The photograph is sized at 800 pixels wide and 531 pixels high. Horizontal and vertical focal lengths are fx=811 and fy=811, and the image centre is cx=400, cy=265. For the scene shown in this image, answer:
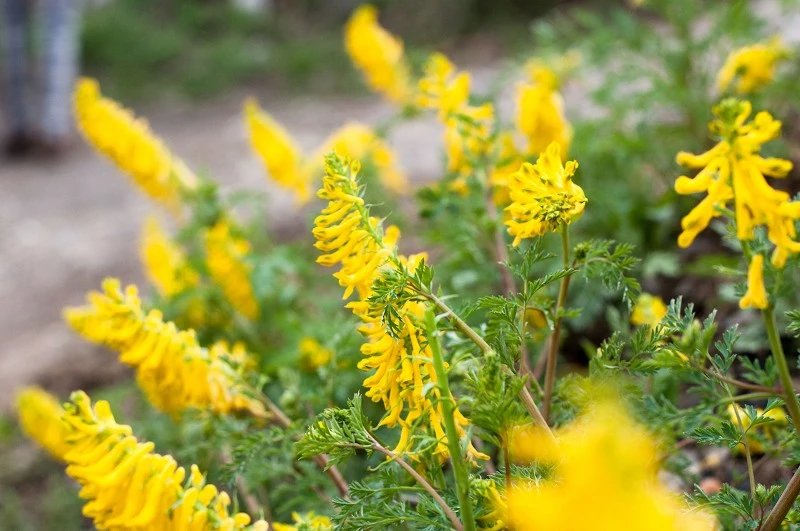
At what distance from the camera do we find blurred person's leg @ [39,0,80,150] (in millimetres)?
7293

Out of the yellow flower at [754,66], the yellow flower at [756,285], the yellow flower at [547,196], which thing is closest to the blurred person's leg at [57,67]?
the yellow flower at [754,66]

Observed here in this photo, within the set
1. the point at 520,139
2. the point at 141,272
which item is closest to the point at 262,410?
the point at 520,139

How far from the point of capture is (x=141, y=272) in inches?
194

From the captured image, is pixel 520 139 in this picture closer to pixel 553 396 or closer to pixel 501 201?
pixel 501 201

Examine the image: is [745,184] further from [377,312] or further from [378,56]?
[378,56]

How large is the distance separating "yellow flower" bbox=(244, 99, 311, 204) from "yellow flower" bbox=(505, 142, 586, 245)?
1.87m

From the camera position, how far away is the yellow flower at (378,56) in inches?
127

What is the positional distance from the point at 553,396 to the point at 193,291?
4.91 ft

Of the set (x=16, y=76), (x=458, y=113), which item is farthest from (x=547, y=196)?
(x=16, y=76)

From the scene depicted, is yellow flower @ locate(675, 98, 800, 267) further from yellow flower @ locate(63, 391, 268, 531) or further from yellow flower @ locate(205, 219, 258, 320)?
yellow flower @ locate(205, 219, 258, 320)

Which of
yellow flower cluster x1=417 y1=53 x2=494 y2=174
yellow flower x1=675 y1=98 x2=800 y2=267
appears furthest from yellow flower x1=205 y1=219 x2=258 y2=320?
yellow flower x1=675 y1=98 x2=800 y2=267

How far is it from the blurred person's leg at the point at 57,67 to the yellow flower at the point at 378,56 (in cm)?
499

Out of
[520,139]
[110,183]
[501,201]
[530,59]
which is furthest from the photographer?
[110,183]

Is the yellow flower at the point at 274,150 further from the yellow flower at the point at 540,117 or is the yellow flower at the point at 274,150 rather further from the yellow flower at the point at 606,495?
the yellow flower at the point at 606,495
